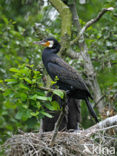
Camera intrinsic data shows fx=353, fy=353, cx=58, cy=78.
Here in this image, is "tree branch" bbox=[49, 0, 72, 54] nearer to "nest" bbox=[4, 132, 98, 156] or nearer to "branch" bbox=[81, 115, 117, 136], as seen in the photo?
"branch" bbox=[81, 115, 117, 136]

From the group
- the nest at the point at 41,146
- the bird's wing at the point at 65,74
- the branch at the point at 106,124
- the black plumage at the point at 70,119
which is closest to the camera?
the nest at the point at 41,146

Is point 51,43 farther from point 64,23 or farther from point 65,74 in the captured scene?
point 65,74

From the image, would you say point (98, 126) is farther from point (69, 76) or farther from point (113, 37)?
point (113, 37)

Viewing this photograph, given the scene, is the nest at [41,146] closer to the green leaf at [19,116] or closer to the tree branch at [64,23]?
the green leaf at [19,116]

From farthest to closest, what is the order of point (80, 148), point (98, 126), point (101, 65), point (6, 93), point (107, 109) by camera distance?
point (101, 65)
point (107, 109)
point (98, 126)
point (80, 148)
point (6, 93)

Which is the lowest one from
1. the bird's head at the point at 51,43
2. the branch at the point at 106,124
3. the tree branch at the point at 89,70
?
the branch at the point at 106,124

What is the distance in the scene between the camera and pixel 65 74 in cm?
670

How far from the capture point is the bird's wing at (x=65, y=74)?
6.63 metres

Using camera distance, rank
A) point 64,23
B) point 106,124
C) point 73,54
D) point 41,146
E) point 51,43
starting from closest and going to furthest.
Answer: point 41,146, point 106,124, point 51,43, point 64,23, point 73,54

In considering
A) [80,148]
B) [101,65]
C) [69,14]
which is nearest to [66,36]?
[69,14]

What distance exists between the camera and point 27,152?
17.0ft

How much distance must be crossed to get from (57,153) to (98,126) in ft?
3.72

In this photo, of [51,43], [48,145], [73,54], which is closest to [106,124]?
[48,145]

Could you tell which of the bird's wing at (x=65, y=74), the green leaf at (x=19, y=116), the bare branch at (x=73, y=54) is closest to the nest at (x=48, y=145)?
the green leaf at (x=19, y=116)
